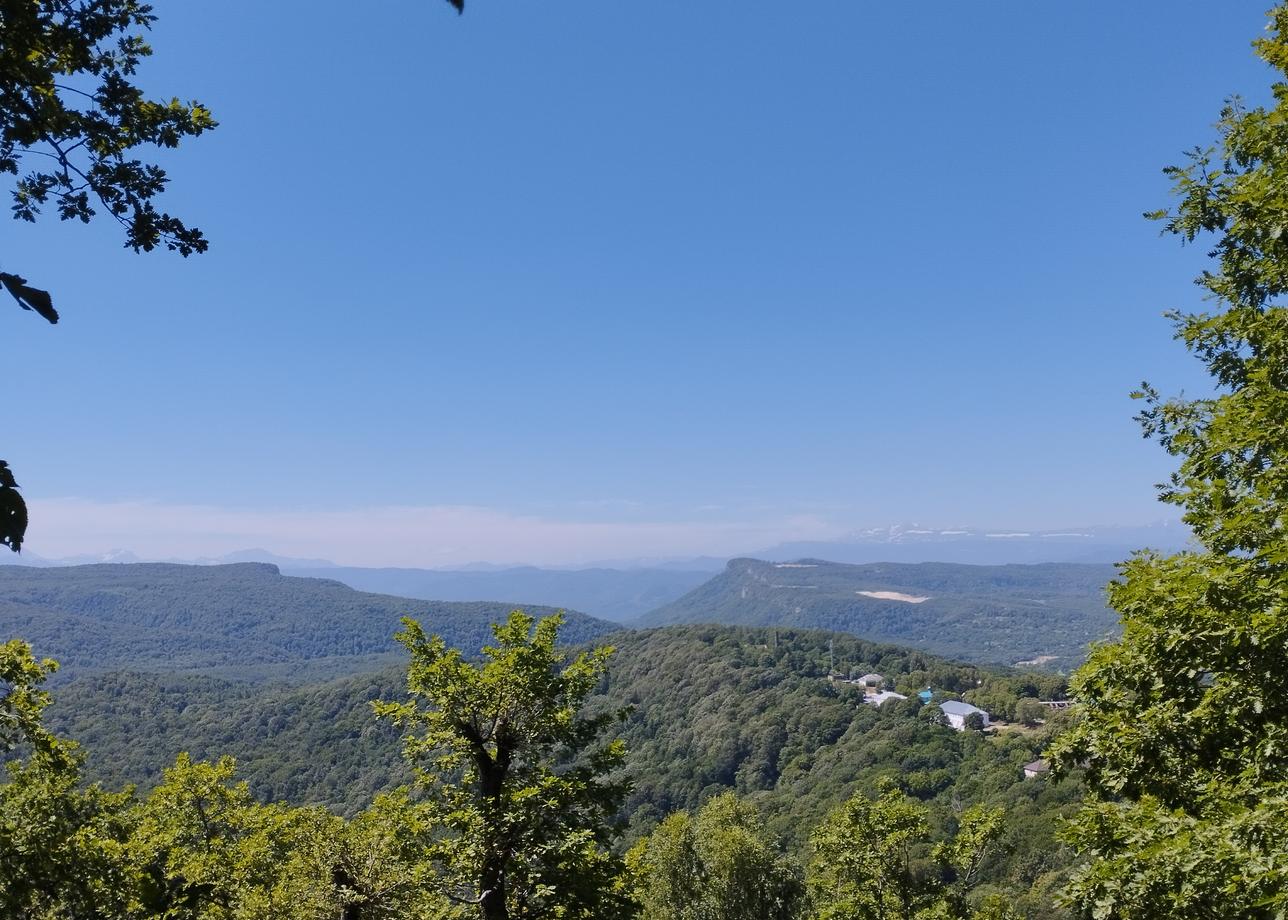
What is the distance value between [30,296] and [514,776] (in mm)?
13008

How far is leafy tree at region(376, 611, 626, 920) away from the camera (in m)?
12.6

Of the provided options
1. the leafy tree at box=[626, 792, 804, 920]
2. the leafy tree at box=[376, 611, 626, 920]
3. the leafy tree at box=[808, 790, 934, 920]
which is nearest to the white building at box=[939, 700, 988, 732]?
the leafy tree at box=[626, 792, 804, 920]

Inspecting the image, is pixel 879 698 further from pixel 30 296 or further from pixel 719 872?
pixel 30 296

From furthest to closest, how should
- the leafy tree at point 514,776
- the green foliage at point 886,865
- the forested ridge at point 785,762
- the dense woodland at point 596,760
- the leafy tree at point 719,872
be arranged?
the forested ridge at point 785,762 < the leafy tree at point 719,872 < the green foliage at point 886,865 < the leafy tree at point 514,776 < the dense woodland at point 596,760

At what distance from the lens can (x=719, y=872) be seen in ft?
107

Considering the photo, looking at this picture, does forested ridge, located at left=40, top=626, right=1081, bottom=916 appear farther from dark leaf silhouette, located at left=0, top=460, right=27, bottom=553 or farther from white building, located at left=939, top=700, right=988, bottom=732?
dark leaf silhouette, located at left=0, top=460, right=27, bottom=553

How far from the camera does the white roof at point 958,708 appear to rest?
16598 centimetres

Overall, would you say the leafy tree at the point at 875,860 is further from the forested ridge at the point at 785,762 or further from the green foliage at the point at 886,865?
the forested ridge at the point at 785,762

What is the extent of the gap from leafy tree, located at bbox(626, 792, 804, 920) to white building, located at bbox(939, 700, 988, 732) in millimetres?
135994

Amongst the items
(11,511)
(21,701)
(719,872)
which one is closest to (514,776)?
(21,701)

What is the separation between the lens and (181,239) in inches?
207

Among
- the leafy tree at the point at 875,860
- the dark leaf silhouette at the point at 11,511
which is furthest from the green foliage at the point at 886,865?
the dark leaf silhouette at the point at 11,511

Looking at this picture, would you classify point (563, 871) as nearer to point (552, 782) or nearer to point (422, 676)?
point (552, 782)

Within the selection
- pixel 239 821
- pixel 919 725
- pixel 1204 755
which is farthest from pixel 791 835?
pixel 1204 755
